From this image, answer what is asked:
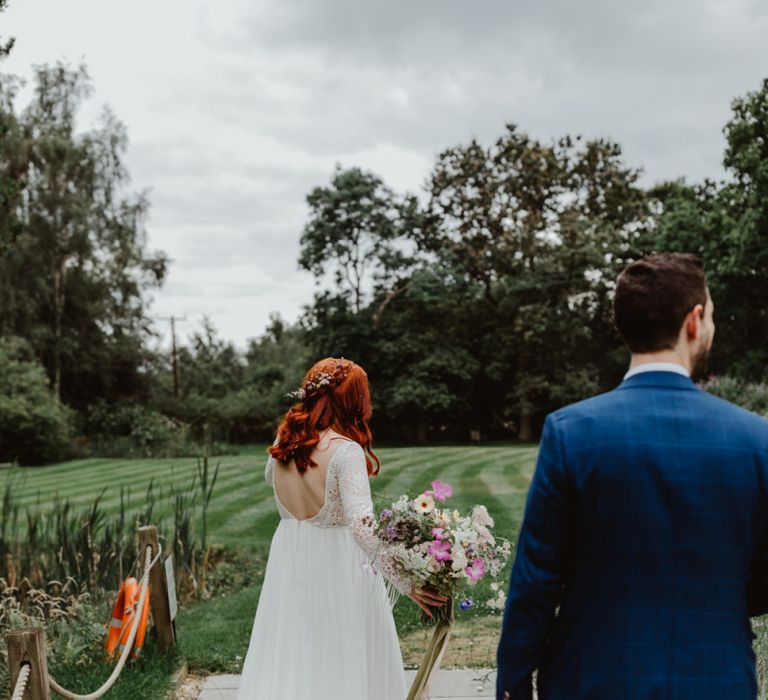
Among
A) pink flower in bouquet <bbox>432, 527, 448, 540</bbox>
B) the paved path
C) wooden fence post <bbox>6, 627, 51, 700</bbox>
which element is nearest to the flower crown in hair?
pink flower in bouquet <bbox>432, 527, 448, 540</bbox>

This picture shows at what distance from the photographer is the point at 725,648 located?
6.06 ft

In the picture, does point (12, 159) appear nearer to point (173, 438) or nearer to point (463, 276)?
point (173, 438)

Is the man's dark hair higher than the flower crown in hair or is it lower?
higher

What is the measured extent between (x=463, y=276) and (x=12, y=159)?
15.5m

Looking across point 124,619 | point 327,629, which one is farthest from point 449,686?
point 124,619

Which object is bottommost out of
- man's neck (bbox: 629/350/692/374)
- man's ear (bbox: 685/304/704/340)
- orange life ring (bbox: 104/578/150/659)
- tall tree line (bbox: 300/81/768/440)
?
orange life ring (bbox: 104/578/150/659)

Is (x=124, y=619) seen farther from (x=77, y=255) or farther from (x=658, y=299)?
(x=77, y=255)

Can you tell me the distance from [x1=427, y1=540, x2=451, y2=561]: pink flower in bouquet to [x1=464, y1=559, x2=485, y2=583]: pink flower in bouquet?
90mm

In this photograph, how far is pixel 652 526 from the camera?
1.83 meters

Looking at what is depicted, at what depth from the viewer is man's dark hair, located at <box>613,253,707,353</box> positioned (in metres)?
1.89

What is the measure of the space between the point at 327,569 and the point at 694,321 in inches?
79.3

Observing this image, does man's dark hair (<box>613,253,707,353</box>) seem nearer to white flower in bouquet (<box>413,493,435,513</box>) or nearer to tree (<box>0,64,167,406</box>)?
white flower in bouquet (<box>413,493,435,513</box>)

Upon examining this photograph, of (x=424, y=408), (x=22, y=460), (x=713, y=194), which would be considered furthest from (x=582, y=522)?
(x=713, y=194)

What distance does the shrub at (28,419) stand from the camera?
74.7 feet
